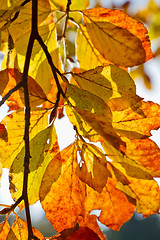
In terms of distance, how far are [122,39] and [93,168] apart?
0.22m

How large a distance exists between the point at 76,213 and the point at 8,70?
248 millimetres

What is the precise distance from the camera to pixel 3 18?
0.41m

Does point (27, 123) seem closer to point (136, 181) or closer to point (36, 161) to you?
point (36, 161)

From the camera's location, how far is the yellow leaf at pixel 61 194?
1.51 ft

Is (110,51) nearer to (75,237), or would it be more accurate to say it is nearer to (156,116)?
(156,116)

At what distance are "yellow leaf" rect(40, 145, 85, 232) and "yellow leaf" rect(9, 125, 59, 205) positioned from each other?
0.02 meters

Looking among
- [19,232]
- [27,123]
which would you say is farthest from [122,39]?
[19,232]

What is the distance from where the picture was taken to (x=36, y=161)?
46 cm

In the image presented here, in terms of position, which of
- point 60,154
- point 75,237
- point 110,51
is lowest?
point 75,237

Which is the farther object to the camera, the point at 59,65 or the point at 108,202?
the point at 59,65

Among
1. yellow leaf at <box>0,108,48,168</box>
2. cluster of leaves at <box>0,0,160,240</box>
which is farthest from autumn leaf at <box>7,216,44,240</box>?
yellow leaf at <box>0,108,48,168</box>

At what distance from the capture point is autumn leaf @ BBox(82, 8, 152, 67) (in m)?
0.49

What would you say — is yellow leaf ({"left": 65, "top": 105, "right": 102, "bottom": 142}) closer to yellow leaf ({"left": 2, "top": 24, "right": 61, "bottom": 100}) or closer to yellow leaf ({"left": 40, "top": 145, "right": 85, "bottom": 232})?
yellow leaf ({"left": 40, "top": 145, "right": 85, "bottom": 232})

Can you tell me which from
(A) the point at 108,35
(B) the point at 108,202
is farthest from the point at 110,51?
(B) the point at 108,202
